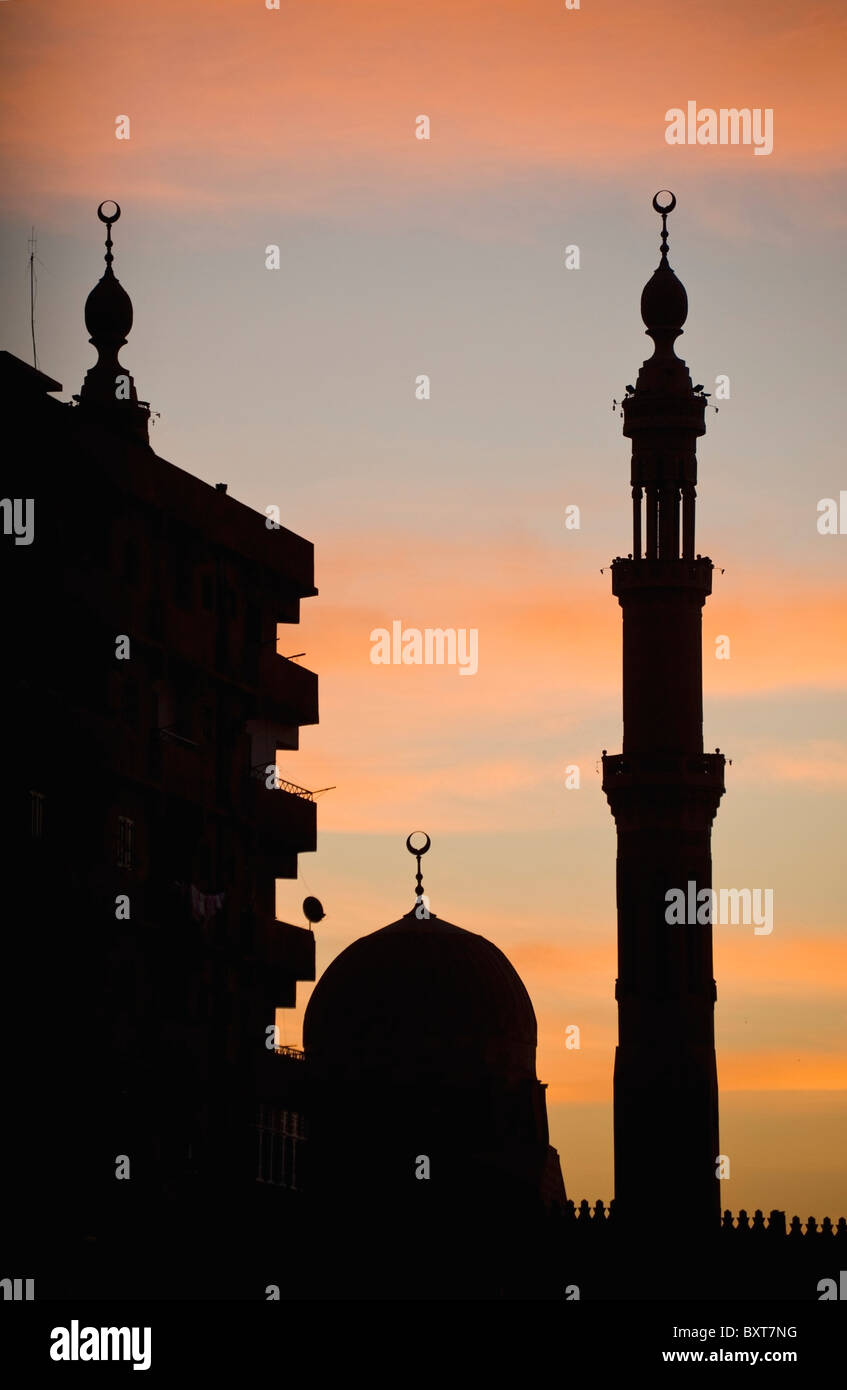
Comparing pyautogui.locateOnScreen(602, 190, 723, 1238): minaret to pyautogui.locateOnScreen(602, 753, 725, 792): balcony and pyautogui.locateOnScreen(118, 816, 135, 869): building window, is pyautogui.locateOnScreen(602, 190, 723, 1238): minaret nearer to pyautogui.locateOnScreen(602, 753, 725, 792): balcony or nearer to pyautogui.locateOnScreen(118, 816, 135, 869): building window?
pyautogui.locateOnScreen(602, 753, 725, 792): balcony

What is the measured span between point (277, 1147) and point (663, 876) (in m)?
14.2

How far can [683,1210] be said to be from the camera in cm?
7362

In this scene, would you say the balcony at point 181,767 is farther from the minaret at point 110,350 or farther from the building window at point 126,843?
the minaret at point 110,350

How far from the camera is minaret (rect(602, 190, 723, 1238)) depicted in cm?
7388

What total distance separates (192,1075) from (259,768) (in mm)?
8290

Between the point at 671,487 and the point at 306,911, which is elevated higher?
the point at 671,487

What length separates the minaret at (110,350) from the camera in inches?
3145

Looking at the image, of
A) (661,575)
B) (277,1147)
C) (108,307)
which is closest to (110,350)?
(108,307)

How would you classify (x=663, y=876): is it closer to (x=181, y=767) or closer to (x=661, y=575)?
(x=661, y=575)

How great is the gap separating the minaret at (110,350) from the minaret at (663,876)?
530 inches

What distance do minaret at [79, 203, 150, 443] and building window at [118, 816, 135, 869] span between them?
24964 mm
